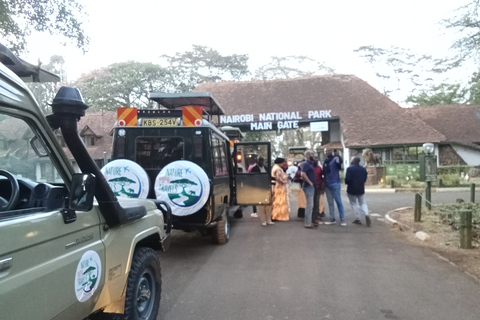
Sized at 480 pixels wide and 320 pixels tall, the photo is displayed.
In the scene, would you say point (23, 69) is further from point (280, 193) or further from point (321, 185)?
point (280, 193)

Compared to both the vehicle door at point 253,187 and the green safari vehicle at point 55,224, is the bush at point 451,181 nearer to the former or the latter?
the vehicle door at point 253,187

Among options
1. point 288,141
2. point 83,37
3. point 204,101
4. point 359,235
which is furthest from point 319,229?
point 288,141

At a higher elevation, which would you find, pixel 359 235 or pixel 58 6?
pixel 58 6

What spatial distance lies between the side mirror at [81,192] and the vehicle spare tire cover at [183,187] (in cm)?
380

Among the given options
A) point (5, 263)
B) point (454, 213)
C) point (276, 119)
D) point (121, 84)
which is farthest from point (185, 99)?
point (121, 84)

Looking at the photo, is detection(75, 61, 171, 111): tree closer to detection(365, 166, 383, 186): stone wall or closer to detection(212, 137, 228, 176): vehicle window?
detection(365, 166, 383, 186): stone wall

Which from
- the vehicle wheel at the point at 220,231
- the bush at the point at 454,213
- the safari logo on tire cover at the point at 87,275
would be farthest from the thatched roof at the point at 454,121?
the safari logo on tire cover at the point at 87,275

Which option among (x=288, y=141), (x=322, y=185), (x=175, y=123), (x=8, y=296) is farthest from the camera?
(x=288, y=141)

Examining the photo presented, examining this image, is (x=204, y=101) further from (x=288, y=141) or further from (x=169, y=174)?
(x=288, y=141)

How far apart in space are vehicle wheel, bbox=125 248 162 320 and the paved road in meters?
0.46

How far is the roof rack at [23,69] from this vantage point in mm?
2994

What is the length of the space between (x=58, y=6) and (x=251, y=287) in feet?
26.1

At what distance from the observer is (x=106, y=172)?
6574 mm

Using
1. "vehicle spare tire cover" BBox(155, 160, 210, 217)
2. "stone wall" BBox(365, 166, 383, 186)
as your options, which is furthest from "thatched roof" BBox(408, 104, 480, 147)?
"vehicle spare tire cover" BBox(155, 160, 210, 217)
